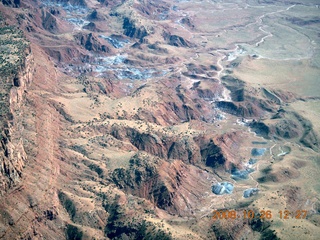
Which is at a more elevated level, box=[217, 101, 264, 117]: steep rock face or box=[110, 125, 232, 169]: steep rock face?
box=[110, 125, 232, 169]: steep rock face

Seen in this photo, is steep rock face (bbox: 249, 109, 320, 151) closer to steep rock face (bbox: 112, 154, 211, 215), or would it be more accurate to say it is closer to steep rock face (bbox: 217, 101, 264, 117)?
steep rock face (bbox: 217, 101, 264, 117)

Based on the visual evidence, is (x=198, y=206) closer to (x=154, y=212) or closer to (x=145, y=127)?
(x=154, y=212)

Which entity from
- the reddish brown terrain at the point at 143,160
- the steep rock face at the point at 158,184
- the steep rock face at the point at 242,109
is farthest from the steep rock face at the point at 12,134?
the steep rock face at the point at 242,109

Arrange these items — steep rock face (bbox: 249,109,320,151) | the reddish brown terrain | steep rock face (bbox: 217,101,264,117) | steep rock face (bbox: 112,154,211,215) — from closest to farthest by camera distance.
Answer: the reddish brown terrain
steep rock face (bbox: 112,154,211,215)
steep rock face (bbox: 249,109,320,151)
steep rock face (bbox: 217,101,264,117)

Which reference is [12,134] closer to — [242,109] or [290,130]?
[290,130]

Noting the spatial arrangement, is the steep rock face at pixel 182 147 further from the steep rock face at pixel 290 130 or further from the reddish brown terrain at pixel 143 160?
the steep rock face at pixel 290 130

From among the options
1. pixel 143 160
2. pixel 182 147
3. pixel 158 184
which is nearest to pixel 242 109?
pixel 182 147

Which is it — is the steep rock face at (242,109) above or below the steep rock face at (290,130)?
below

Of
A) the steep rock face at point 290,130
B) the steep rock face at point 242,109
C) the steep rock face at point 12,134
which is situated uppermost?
→ the steep rock face at point 12,134

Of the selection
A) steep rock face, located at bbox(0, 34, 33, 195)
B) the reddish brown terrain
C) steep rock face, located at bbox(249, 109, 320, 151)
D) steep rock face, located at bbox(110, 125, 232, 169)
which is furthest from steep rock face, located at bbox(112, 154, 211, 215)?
steep rock face, located at bbox(249, 109, 320, 151)
